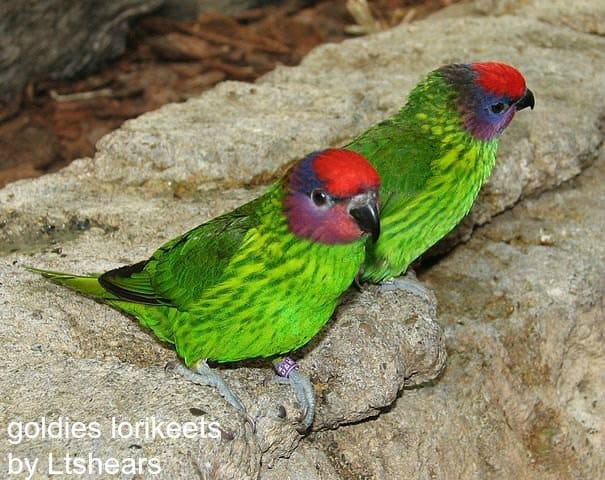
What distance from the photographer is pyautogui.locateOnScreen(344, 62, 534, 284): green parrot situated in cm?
380

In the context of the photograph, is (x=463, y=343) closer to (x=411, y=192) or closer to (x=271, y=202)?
(x=411, y=192)

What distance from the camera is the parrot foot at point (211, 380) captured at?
10.0 ft

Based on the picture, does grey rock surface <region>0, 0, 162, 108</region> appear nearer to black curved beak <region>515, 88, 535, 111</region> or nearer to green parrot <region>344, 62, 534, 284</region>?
green parrot <region>344, 62, 534, 284</region>

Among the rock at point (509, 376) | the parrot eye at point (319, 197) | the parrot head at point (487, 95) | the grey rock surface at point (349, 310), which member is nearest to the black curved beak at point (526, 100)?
the parrot head at point (487, 95)

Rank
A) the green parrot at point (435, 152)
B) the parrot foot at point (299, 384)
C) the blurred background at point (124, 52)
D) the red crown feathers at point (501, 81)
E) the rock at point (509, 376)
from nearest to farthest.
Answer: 1. the parrot foot at point (299, 384)
2. the rock at point (509, 376)
3. the green parrot at point (435, 152)
4. the red crown feathers at point (501, 81)
5. the blurred background at point (124, 52)

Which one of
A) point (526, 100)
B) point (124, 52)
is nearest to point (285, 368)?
point (526, 100)

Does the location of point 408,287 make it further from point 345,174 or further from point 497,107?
point 345,174

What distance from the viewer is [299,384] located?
328cm

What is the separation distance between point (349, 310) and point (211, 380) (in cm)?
77

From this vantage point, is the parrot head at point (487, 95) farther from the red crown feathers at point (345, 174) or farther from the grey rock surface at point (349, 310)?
the red crown feathers at point (345, 174)

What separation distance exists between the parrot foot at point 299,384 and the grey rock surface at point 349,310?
0.05m

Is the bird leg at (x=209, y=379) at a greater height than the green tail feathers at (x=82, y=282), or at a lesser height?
lesser

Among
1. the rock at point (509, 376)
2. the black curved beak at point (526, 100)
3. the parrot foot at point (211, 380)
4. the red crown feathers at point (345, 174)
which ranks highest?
the red crown feathers at point (345, 174)

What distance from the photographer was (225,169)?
176 inches
